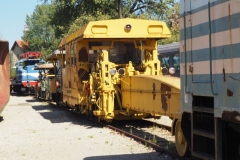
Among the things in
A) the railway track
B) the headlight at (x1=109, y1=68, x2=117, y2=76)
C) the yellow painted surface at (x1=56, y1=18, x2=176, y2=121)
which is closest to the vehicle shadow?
the railway track

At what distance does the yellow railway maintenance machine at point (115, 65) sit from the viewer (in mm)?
13227

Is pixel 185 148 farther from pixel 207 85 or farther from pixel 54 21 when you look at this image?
pixel 54 21

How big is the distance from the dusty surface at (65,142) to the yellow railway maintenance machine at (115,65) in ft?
2.79

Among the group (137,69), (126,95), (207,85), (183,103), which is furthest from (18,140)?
(207,85)

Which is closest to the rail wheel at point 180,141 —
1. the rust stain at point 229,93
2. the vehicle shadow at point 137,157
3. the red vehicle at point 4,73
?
the vehicle shadow at point 137,157

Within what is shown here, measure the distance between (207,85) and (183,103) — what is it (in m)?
0.91

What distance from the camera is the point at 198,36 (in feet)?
20.3

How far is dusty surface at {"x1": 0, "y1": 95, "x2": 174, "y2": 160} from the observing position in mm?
9414

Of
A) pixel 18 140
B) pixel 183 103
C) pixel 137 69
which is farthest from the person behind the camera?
pixel 137 69

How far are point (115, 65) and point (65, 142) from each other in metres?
3.47

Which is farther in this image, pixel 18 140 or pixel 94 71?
pixel 94 71

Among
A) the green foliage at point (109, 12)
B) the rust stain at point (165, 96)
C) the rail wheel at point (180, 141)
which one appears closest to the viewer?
the rail wheel at point (180, 141)

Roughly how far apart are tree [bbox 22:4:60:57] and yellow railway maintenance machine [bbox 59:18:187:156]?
68.9 metres

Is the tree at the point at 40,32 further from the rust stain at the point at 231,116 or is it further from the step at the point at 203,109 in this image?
the rust stain at the point at 231,116
